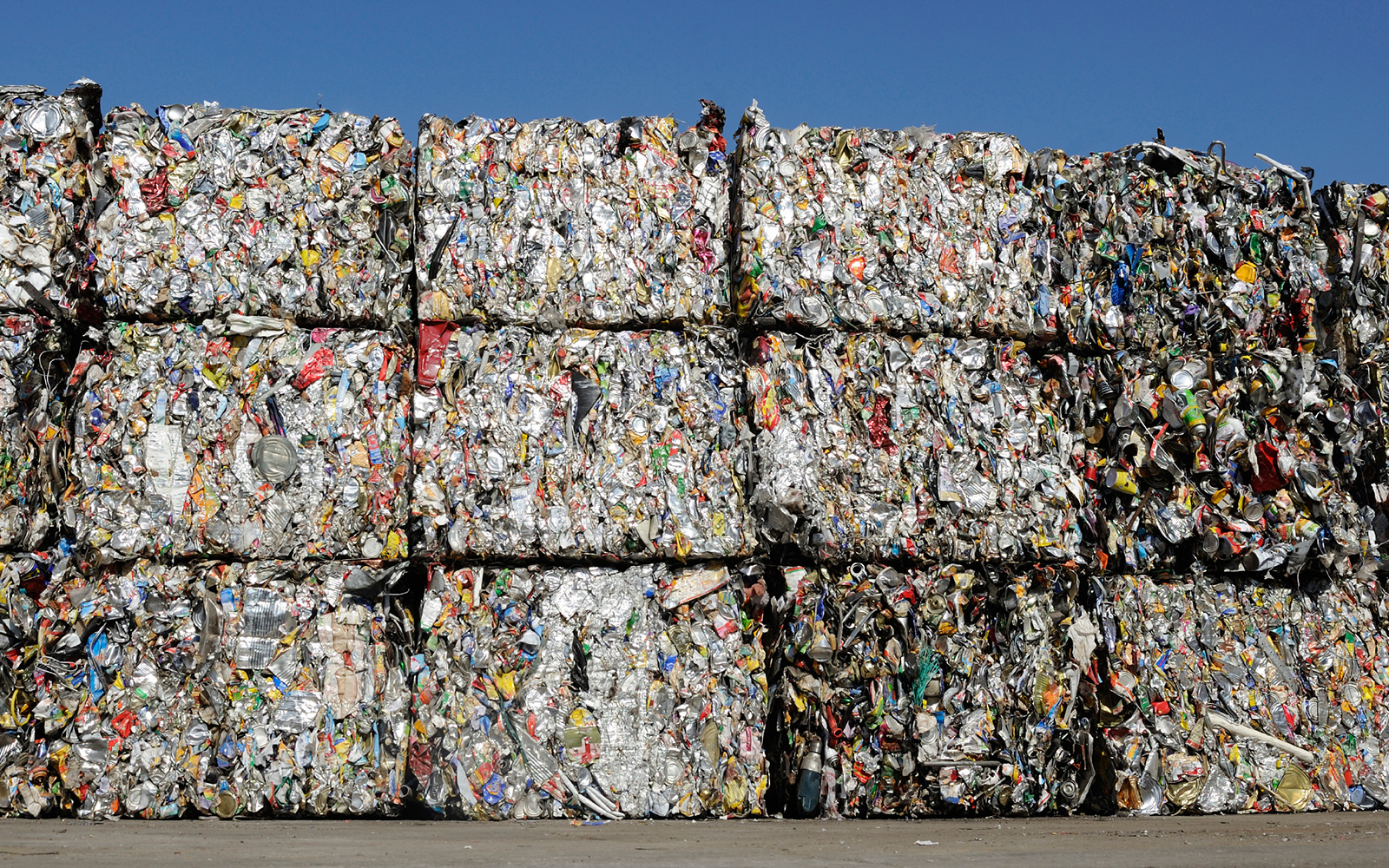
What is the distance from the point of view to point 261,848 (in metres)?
2.34

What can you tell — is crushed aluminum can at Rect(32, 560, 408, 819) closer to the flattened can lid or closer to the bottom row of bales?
the bottom row of bales

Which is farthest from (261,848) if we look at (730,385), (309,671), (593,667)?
(730,385)

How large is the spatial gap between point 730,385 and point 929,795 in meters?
1.19

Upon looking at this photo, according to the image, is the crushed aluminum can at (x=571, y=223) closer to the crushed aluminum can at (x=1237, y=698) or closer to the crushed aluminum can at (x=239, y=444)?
the crushed aluminum can at (x=239, y=444)

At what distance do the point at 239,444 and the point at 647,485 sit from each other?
1055 millimetres

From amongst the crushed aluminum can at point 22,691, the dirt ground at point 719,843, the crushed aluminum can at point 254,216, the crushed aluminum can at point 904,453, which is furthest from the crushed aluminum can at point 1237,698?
the crushed aluminum can at point 22,691

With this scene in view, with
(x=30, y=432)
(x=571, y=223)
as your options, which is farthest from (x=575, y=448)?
(x=30, y=432)

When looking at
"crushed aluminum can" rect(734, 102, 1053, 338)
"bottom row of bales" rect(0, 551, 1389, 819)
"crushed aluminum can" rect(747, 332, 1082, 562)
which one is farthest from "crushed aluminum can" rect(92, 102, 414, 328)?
"crushed aluminum can" rect(747, 332, 1082, 562)

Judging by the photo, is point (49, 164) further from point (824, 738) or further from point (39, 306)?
point (824, 738)

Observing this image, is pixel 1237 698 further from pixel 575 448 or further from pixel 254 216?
pixel 254 216

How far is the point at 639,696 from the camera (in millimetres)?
2838

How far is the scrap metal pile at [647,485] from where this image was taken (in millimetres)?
2791

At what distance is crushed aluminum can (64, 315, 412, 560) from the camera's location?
9.23 ft

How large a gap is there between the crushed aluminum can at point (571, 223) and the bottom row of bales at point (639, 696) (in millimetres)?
719
